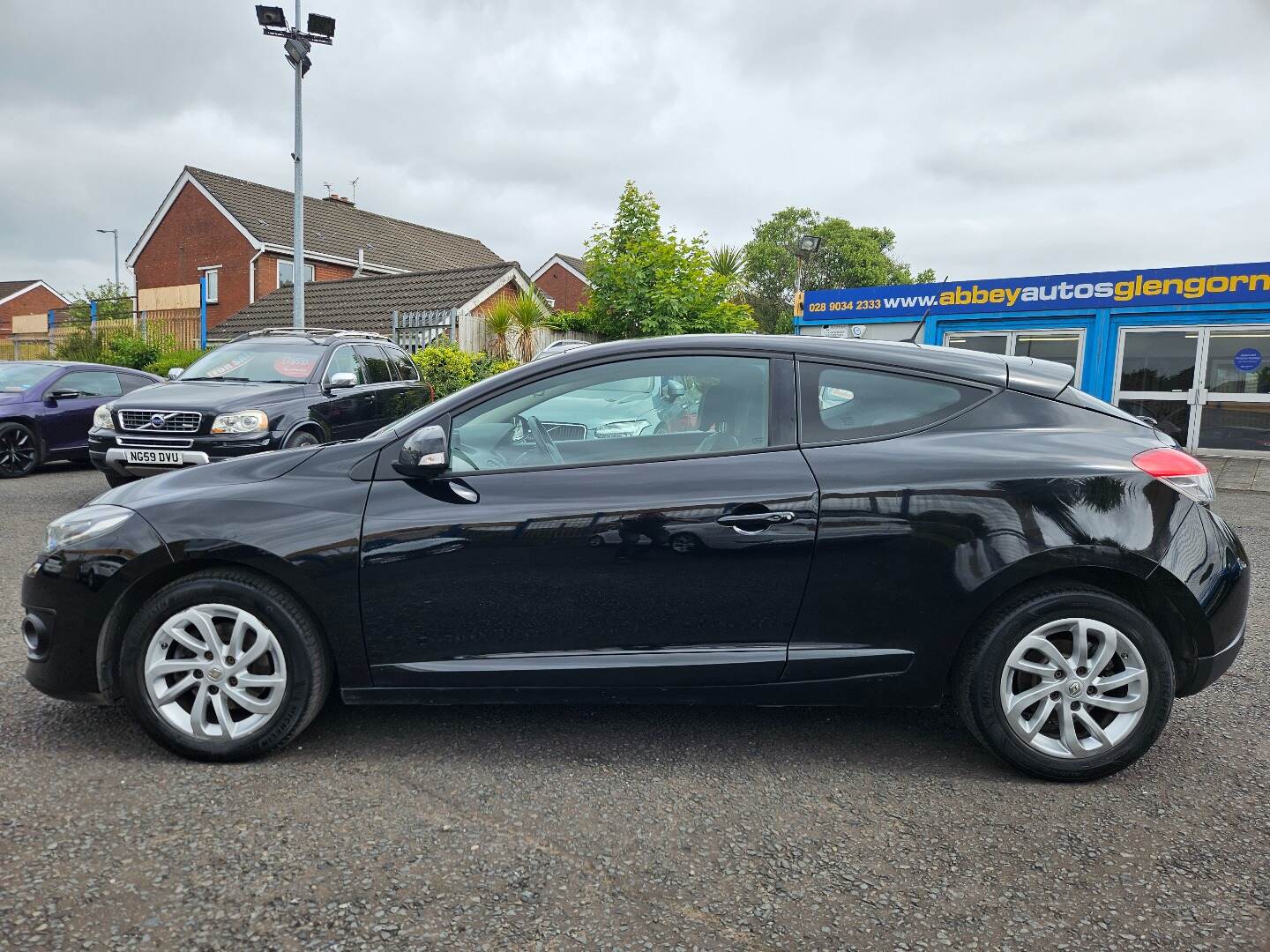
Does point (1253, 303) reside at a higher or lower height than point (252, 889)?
higher

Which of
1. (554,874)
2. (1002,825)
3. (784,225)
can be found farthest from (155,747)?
(784,225)

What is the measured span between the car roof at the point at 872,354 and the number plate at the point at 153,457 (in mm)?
5619

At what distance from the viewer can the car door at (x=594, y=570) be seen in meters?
2.97

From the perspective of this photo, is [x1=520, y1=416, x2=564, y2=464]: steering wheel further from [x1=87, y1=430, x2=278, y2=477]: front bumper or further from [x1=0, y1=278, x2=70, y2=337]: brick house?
[x1=0, y1=278, x2=70, y2=337]: brick house

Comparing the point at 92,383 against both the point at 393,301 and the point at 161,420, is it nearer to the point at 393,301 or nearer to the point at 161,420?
the point at 161,420

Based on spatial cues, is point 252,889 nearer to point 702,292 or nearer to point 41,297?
point 702,292

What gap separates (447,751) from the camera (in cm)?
321

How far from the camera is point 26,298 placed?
62719 mm

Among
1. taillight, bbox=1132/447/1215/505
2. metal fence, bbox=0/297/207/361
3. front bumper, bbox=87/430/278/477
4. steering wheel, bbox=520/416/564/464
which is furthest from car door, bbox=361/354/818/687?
metal fence, bbox=0/297/207/361

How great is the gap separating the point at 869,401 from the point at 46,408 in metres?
10.9

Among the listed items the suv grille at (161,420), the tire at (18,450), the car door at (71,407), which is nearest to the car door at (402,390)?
the suv grille at (161,420)

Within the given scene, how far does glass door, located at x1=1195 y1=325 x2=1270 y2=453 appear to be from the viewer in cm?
1456

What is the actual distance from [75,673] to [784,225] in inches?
2432

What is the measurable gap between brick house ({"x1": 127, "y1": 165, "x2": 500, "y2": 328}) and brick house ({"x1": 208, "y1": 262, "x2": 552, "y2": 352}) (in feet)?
17.3
